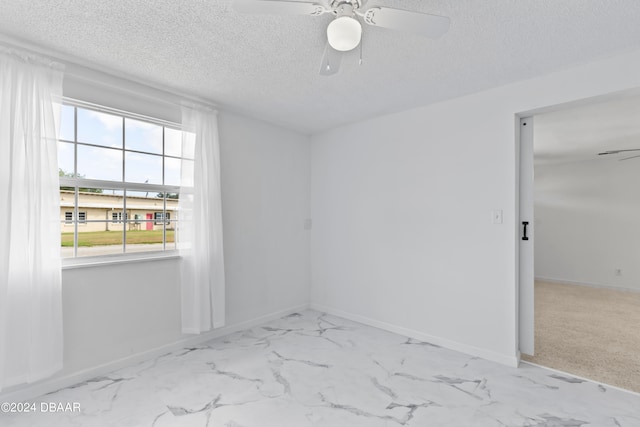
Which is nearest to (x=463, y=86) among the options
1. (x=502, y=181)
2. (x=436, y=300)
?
(x=502, y=181)

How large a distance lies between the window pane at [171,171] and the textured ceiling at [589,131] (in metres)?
3.76

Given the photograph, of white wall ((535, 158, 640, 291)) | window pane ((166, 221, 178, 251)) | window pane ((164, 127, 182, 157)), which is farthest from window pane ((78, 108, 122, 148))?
white wall ((535, 158, 640, 291))

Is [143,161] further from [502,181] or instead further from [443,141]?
[502,181]

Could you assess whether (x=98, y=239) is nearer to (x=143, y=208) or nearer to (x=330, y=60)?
(x=143, y=208)

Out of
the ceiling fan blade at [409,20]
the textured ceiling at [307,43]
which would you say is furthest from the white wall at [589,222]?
the ceiling fan blade at [409,20]

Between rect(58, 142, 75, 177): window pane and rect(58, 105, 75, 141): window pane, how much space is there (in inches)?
2.1

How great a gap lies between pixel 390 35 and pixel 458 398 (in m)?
2.44

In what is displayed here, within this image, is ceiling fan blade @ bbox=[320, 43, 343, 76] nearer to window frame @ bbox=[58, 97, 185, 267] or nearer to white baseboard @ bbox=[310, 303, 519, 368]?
window frame @ bbox=[58, 97, 185, 267]

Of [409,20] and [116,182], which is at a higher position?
[409,20]

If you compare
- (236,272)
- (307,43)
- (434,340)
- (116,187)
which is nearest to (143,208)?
(116,187)

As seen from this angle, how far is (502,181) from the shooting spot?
2654 mm

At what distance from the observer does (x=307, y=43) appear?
2016 millimetres

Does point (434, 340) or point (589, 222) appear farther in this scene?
point (589, 222)

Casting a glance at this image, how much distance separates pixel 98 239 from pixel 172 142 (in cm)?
108
